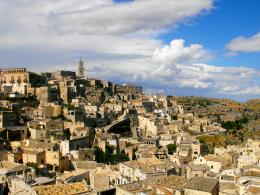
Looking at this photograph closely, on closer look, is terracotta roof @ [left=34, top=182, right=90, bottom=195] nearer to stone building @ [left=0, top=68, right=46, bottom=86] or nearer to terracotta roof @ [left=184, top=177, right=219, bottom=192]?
terracotta roof @ [left=184, top=177, right=219, bottom=192]

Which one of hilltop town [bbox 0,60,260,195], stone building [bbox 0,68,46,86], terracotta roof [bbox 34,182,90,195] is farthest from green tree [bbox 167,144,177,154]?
terracotta roof [bbox 34,182,90,195]

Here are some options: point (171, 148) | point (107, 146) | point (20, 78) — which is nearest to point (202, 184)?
point (107, 146)

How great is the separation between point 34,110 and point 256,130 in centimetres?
5079

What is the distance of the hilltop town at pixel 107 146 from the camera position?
29.5 meters

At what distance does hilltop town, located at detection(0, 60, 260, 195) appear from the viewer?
29.5 metres

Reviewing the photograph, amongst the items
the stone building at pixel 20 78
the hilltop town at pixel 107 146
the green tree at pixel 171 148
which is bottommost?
the green tree at pixel 171 148

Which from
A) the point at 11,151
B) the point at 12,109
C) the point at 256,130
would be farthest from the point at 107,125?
the point at 256,130

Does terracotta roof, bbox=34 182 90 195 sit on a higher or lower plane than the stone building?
lower

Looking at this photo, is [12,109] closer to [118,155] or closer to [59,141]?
[59,141]

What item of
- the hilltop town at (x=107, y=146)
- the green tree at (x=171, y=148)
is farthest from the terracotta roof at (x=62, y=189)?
the green tree at (x=171, y=148)

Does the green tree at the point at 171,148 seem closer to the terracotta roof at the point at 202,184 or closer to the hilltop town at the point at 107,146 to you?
the hilltop town at the point at 107,146

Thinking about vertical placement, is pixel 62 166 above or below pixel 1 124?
below

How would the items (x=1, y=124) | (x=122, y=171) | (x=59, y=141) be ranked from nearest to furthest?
(x=122, y=171), (x=59, y=141), (x=1, y=124)

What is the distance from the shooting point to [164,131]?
70438 mm
